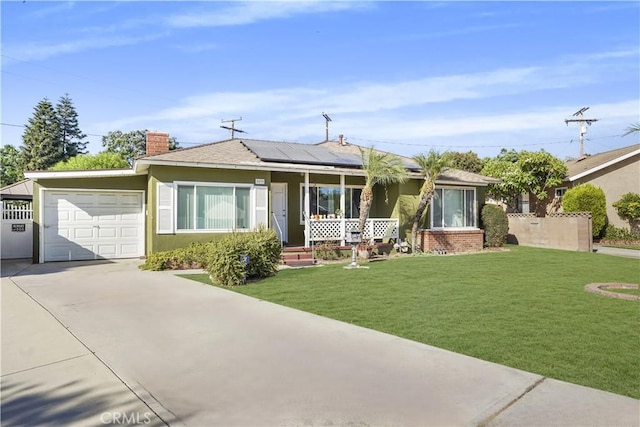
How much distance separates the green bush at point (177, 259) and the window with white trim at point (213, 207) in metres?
1.01

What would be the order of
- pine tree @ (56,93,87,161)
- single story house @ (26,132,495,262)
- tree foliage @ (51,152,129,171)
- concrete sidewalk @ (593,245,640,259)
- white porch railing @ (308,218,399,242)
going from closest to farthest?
single story house @ (26,132,495,262) → white porch railing @ (308,218,399,242) → concrete sidewalk @ (593,245,640,259) → tree foliage @ (51,152,129,171) → pine tree @ (56,93,87,161)

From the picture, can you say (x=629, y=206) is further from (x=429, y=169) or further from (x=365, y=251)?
(x=365, y=251)

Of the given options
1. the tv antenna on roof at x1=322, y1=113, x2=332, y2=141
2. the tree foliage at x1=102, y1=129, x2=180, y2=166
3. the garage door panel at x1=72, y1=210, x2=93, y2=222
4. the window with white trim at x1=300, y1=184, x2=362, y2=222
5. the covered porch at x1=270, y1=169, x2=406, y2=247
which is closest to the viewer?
the garage door panel at x1=72, y1=210, x2=93, y2=222

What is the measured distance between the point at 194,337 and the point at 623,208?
2253 centimetres

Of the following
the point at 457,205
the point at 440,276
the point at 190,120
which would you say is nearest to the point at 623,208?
the point at 457,205

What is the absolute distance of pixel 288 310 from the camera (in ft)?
23.6

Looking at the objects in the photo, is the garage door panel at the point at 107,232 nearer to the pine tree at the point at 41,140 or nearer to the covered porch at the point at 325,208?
the covered porch at the point at 325,208

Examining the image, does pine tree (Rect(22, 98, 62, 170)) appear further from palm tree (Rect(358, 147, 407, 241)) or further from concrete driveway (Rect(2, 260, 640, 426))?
concrete driveway (Rect(2, 260, 640, 426))

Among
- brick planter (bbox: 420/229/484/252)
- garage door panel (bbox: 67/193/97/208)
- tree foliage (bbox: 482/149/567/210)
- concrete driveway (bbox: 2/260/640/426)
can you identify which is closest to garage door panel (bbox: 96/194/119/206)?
garage door panel (bbox: 67/193/97/208)

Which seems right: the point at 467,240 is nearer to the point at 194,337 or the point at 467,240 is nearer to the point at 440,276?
the point at 440,276

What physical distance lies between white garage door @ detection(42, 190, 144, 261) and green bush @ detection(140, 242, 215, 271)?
138 inches

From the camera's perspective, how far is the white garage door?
14695 millimetres

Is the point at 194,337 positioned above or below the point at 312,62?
below

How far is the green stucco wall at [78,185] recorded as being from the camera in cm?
1444
